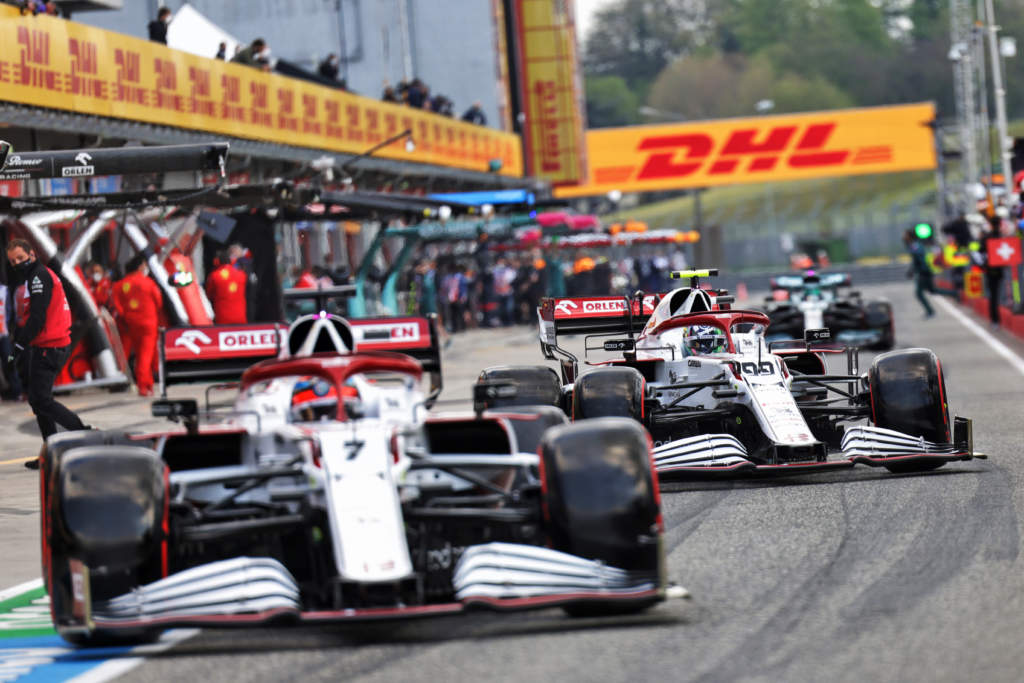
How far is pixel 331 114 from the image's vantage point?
102ft

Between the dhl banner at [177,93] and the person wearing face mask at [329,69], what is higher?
the person wearing face mask at [329,69]

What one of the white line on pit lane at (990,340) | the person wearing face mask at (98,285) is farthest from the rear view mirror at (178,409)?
the person wearing face mask at (98,285)

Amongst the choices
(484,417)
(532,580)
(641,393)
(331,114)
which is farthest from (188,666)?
(331,114)

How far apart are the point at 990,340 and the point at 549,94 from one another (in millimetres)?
31906

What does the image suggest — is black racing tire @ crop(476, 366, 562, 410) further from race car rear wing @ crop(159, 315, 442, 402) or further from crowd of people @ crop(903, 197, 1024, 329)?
crowd of people @ crop(903, 197, 1024, 329)

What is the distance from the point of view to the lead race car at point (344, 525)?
7039mm

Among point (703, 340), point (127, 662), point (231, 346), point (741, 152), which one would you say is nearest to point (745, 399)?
point (703, 340)

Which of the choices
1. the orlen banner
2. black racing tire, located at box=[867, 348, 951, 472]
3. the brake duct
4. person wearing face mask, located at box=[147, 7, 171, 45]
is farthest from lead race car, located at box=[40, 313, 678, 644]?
the orlen banner

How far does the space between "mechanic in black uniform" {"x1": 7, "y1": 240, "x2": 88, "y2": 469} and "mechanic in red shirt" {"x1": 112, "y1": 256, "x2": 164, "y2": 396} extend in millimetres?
7049

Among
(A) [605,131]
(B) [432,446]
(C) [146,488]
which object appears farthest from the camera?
(A) [605,131]

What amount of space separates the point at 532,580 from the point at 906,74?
144 m

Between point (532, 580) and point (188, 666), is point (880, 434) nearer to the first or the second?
point (532, 580)

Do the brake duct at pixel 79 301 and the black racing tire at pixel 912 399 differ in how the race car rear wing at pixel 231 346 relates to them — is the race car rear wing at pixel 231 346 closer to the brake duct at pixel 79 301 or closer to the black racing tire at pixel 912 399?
the black racing tire at pixel 912 399

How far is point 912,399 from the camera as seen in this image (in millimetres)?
11891
